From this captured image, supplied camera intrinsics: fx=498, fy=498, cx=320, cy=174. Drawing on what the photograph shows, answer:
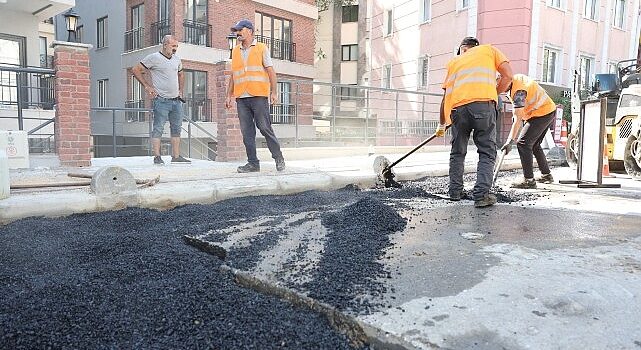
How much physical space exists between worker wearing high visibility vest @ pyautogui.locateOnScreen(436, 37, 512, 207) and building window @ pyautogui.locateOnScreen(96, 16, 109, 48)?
761 inches

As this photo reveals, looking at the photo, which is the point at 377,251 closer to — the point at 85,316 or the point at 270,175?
the point at 85,316

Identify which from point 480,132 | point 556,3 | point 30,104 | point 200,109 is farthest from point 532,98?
point 200,109

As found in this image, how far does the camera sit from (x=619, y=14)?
18828 mm

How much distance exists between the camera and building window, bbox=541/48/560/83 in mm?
16031

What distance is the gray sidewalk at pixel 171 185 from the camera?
407 cm

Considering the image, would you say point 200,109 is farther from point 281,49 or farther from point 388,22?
point 388,22

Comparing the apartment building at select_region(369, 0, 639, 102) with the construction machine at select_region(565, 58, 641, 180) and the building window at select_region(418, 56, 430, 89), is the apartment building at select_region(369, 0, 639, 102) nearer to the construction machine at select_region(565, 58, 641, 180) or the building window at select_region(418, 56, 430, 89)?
the building window at select_region(418, 56, 430, 89)

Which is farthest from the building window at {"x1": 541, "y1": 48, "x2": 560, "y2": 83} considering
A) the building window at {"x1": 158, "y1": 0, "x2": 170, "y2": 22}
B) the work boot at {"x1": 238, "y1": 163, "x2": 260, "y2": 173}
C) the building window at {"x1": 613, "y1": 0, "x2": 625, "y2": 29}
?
the building window at {"x1": 158, "y1": 0, "x2": 170, "y2": 22}

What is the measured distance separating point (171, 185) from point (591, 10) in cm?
1778

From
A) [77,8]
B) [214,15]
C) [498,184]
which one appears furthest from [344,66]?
[498,184]

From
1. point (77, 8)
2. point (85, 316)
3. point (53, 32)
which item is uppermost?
point (77, 8)

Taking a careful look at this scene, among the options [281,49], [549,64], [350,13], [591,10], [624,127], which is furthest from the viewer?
[350,13]

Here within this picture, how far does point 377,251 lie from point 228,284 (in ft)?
2.96

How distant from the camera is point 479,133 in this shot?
486 centimetres
